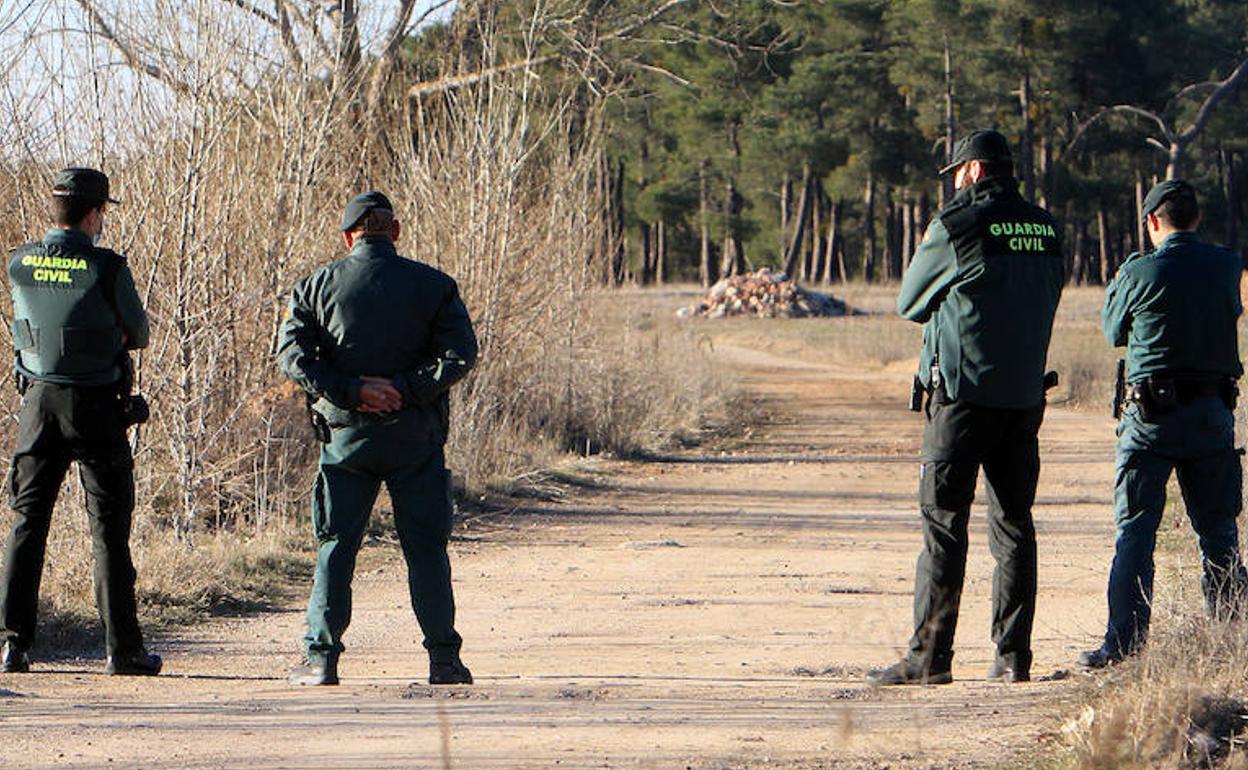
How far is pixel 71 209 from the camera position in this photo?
7.96m

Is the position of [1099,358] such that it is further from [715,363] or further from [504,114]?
[504,114]

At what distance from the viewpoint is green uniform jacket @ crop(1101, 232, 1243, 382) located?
784 cm

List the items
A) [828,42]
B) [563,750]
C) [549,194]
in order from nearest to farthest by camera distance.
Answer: [563,750] → [549,194] → [828,42]

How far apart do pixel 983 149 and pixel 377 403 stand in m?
2.51

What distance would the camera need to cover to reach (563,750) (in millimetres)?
6414

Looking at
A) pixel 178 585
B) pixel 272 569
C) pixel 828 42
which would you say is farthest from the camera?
pixel 828 42

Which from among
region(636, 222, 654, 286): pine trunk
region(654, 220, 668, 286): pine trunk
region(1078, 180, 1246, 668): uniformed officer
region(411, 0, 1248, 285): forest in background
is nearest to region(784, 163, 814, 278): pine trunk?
region(411, 0, 1248, 285): forest in background

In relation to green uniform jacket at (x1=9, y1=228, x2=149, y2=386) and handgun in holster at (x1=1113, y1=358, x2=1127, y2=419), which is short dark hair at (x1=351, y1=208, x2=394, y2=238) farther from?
handgun in holster at (x1=1113, y1=358, x2=1127, y2=419)

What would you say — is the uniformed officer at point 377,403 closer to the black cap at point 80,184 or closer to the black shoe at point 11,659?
the black cap at point 80,184

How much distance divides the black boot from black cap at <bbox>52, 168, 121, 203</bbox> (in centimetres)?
207

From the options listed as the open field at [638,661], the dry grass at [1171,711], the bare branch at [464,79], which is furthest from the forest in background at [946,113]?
the dry grass at [1171,711]

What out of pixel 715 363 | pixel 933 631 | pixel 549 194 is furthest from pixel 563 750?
pixel 715 363

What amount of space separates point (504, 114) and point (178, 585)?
707 cm

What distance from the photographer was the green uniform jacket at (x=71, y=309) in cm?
786
